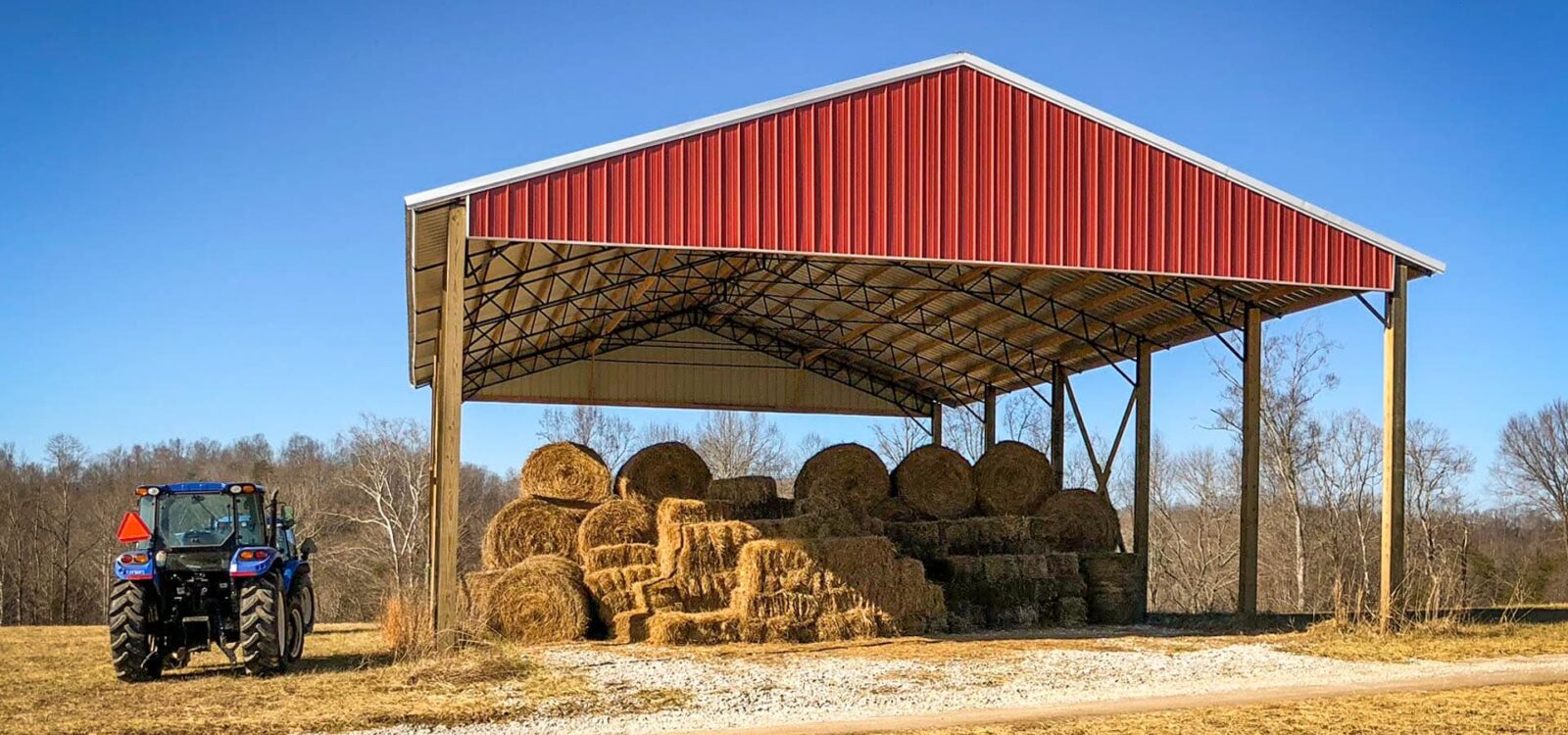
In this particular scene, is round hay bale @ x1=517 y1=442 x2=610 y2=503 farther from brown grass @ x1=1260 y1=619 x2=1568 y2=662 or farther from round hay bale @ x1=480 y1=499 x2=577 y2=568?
brown grass @ x1=1260 y1=619 x2=1568 y2=662

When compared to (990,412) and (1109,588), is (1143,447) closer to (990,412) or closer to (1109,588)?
(1109,588)

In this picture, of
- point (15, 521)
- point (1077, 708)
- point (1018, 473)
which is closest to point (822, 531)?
point (1018, 473)

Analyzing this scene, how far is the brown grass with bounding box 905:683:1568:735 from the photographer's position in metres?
10.4

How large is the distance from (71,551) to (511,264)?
3898 cm

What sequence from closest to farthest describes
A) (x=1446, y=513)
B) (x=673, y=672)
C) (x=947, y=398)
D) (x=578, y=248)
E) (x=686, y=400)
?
(x=673, y=672), (x=578, y=248), (x=686, y=400), (x=947, y=398), (x=1446, y=513)

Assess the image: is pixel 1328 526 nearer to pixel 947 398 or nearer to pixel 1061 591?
pixel 947 398

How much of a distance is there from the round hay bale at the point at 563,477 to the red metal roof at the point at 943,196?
669 centimetres

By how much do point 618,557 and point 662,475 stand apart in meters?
2.96

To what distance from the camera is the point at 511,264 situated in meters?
19.4

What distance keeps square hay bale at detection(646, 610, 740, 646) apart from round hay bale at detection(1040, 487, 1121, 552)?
7121 mm

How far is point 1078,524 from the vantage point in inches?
914

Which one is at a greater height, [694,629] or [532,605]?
[532,605]

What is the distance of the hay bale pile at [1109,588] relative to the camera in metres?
21.8

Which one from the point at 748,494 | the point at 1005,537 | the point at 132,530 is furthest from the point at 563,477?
the point at 132,530
